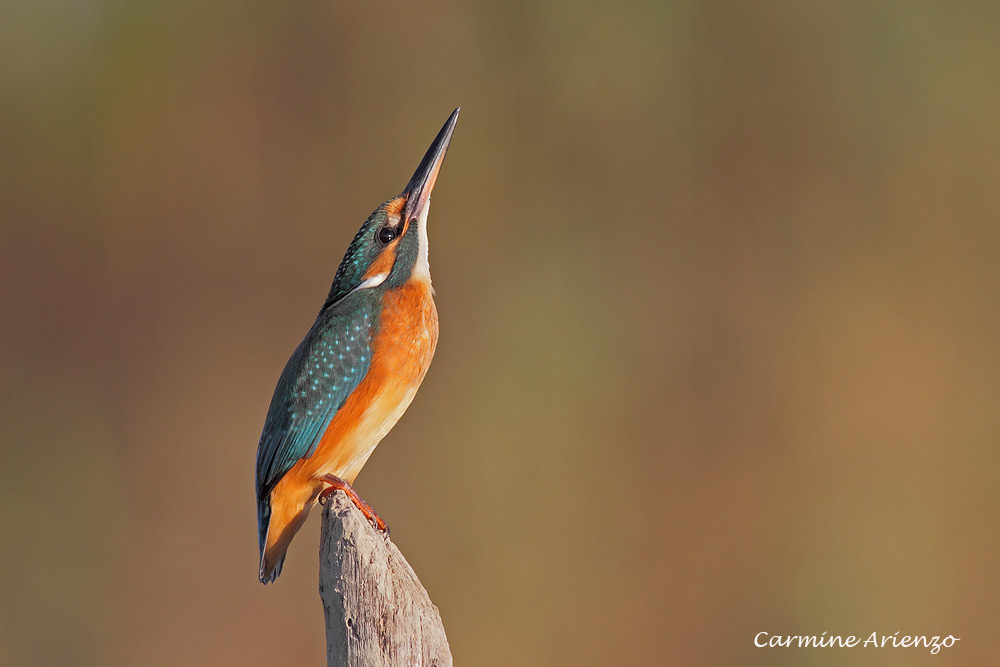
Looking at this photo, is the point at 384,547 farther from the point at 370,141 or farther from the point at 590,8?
the point at 590,8

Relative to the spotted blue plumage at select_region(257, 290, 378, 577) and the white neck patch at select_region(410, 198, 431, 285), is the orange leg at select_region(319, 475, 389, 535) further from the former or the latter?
the white neck patch at select_region(410, 198, 431, 285)

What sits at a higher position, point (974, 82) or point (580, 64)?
point (580, 64)

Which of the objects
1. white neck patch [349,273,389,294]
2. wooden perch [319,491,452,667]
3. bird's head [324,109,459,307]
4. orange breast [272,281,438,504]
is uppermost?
bird's head [324,109,459,307]

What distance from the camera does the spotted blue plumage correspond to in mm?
2078

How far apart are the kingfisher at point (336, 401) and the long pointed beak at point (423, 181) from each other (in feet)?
0.54

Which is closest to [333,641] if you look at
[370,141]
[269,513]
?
[269,513]

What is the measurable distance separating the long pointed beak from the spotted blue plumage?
0.36m

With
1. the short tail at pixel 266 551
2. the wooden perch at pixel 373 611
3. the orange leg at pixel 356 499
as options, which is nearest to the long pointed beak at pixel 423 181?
the orange leg at pixel 356 499

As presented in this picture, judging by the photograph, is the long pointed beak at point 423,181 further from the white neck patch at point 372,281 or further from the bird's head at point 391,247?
the white neck patch at point 372,281

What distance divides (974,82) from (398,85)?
269 centimetres

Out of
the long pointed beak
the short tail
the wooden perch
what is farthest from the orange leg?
the long pointed beak

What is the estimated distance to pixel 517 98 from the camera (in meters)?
4.22

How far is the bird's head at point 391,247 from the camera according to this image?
7.38 feet

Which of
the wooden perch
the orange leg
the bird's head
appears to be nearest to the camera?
the wooden perch
